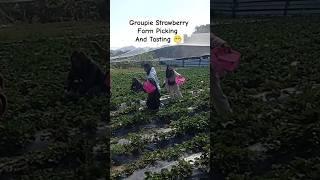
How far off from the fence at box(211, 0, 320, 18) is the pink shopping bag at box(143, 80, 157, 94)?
3605 millimetres

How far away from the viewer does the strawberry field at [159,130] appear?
4.43 m

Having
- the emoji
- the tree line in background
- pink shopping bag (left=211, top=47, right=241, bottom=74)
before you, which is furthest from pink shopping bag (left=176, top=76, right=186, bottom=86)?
the tree line in background

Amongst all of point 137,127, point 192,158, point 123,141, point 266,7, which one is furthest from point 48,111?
point 266,7

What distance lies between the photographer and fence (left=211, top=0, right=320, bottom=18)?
7789 mm

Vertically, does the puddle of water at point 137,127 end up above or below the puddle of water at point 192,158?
above

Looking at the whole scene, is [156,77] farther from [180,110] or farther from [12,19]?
[12,19]

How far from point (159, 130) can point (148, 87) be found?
1.77ft

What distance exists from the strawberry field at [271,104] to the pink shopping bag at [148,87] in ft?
3.36

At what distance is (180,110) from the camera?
4652 millimetres

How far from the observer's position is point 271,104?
635 centimetres

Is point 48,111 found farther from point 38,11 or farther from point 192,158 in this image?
point 192,158

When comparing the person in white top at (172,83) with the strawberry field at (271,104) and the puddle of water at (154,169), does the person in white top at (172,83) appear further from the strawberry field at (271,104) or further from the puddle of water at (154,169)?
the strawberry field at (271,104)

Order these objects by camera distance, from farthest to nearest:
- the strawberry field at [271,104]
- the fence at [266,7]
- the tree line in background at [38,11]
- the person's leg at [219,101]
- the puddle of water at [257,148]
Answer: the tree line in background at [38,11] < the fence at [266,7] < the person's leg at [219,101] < the puddle of water at [257,148] < the strawberry field at [271,104]

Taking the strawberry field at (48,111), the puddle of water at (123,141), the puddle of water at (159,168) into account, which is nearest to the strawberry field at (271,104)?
the puddle of water at (159,168)
